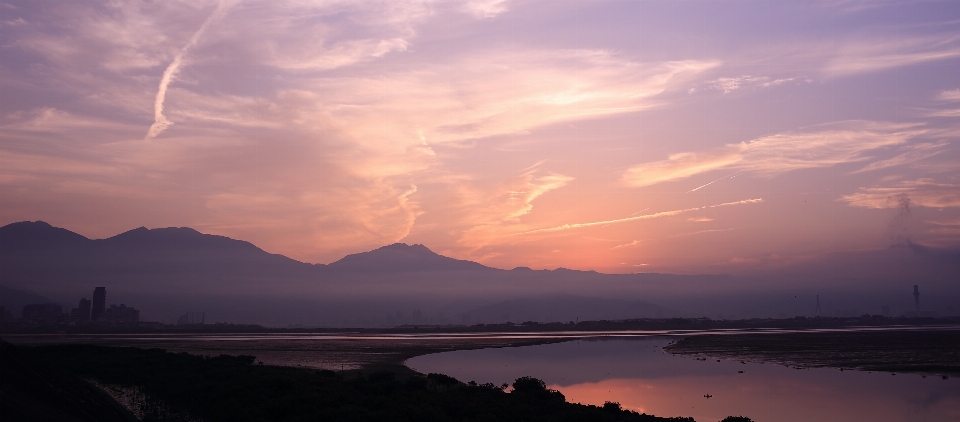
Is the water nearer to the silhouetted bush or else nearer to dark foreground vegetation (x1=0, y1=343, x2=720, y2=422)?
the silhouetted bush

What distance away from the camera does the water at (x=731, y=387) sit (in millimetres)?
29562

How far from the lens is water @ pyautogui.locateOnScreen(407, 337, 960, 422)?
29.6 m

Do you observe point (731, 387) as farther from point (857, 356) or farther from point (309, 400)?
point (857, 356)

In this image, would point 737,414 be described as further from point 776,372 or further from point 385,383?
point 776,372

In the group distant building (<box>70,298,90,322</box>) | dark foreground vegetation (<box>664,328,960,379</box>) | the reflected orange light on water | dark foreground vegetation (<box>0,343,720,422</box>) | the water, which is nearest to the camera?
dark foreground vegetation (<box>0,343,720,422</box>)

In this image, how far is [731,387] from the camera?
3772 cm

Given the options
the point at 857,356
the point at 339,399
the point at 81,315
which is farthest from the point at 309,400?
the point at 81,315

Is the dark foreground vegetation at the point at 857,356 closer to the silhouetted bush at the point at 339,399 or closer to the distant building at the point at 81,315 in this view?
the silhouetted bush at the point at 339,399

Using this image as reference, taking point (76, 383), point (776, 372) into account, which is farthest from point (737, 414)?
point (76, 383)

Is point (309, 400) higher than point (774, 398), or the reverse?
point (309, 400)

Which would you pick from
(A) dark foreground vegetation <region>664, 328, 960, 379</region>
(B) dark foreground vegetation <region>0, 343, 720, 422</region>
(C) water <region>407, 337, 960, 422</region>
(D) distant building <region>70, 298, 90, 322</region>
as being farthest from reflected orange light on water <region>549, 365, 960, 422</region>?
(D) distant building <region>70, 298, 90, 322</region>

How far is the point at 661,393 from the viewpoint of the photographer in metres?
35.9

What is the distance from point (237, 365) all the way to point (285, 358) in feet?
66.1

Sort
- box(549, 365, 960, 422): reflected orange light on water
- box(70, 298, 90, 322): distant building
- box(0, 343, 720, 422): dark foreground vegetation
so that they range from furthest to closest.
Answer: box(70, 298, 90, 322): distant building < box(549, 365, 960, 422): reflected orange light on water < box(0, 343, 720, 422): dark foreground vegetation
